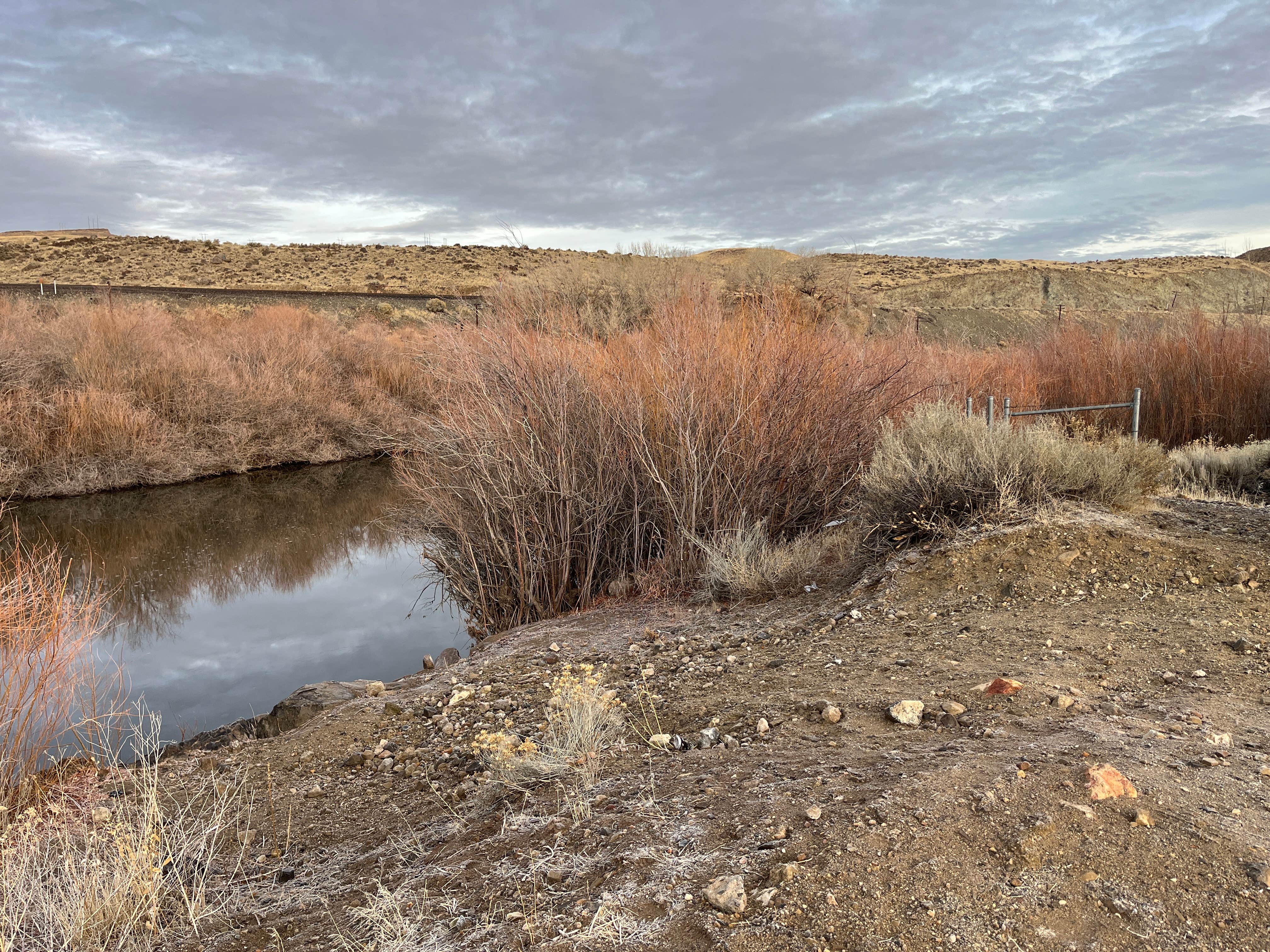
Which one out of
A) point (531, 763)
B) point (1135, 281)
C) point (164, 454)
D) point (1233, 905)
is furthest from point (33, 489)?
point (1135, 281)

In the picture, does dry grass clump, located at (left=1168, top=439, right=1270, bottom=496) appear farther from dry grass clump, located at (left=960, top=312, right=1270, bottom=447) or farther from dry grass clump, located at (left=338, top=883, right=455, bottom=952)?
dry grass clump, located at (left=338, top=883, right=455, bottom=952)

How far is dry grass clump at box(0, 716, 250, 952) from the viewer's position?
257cm

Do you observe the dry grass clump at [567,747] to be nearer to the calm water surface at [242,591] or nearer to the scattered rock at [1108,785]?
the scattered rock at [1108,785]

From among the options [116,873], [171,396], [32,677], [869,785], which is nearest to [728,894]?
[869,785]

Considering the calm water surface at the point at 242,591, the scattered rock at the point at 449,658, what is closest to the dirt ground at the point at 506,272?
the calm water surface at the point at 242,591

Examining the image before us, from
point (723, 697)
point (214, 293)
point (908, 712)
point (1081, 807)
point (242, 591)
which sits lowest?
point (242, 591)

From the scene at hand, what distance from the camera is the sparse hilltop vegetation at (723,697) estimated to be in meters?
2.26

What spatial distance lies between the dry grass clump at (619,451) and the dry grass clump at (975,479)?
1.07 meters

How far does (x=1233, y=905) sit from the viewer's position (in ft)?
6.49

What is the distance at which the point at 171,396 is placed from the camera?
1703 centimetres

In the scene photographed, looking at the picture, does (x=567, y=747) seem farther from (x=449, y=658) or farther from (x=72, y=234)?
(x=72, y=234)

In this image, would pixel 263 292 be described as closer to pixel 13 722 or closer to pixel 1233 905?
pixel 13 722

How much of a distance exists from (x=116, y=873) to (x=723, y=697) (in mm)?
2570

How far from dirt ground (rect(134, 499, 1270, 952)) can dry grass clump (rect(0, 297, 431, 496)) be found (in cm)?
843
